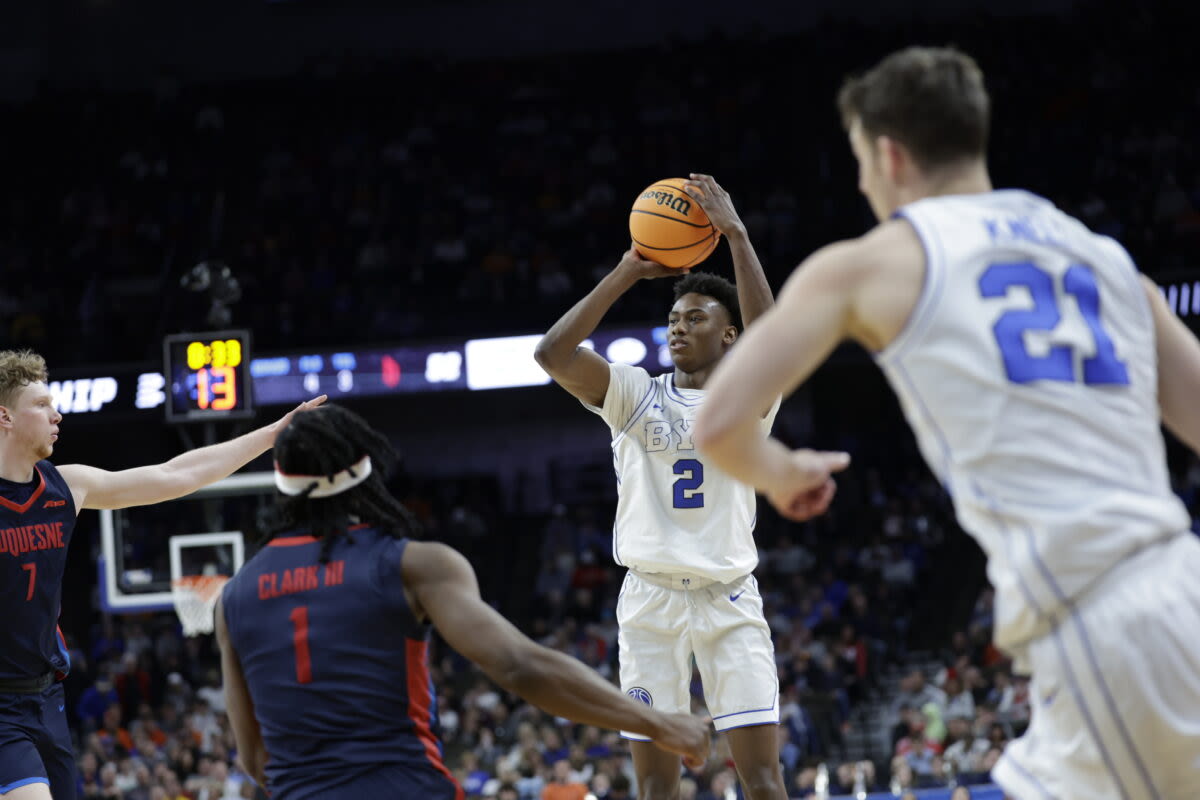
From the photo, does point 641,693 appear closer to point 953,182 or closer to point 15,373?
point 15,373

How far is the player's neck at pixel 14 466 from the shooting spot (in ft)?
17.8

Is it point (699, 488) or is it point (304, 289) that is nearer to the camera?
point (699, 488)

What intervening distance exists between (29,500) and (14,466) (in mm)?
155

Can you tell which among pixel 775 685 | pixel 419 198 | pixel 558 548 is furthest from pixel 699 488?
pixel 419 198

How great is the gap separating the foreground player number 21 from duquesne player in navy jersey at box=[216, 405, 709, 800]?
1.28 metres

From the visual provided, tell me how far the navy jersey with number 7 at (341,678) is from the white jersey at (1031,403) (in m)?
1.36

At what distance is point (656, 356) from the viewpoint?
16.9m

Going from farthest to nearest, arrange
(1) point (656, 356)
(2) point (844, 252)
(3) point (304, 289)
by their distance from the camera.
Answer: (3) point (304, 289) → (1) point (656, 356) → (2) point (844, 252)

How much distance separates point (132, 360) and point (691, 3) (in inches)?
454

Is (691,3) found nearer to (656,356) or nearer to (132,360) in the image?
(656,356)

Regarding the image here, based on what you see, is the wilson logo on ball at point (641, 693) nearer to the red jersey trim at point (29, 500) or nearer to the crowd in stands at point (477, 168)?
the red jersey trim at point (29, 500)

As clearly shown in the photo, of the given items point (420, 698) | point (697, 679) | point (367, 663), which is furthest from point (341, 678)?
point (697, 679)

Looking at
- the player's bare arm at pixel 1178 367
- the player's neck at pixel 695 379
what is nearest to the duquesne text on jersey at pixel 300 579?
the player's bare arm at pixel 1178 367

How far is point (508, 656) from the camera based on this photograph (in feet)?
10.8
